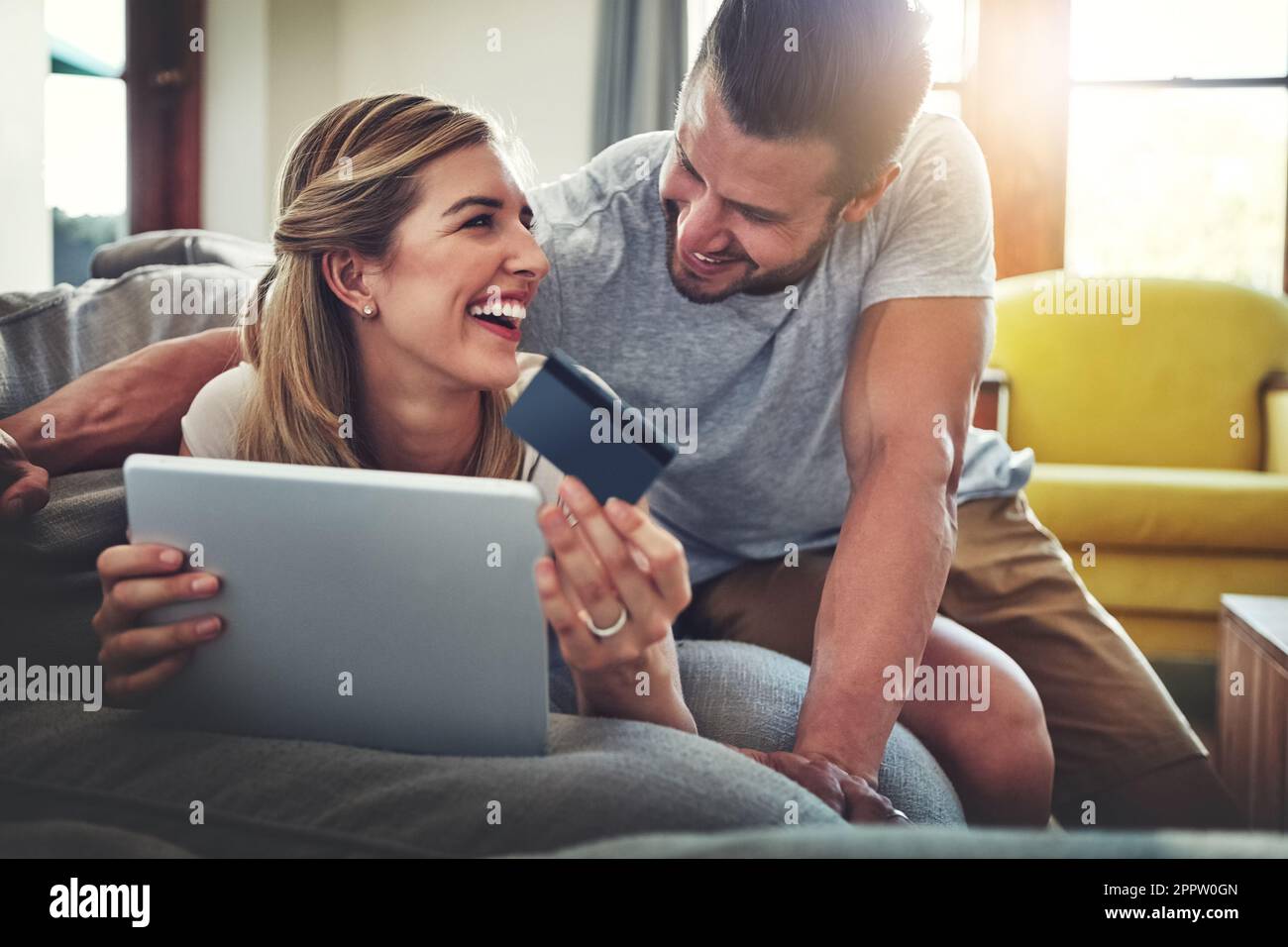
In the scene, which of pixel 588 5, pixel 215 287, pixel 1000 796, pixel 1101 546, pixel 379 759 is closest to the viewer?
pixel 379 759

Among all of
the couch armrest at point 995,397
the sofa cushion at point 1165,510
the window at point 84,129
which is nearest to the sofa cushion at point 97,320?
the window at point 84,129

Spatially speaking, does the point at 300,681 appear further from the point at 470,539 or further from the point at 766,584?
the point at 766,584

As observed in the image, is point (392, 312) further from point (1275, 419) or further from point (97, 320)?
point (1275, 419)

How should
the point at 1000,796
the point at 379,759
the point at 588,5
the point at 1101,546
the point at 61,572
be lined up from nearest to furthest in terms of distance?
the point at 379,759, the point at 61,572, the point at 1000,796, the point at 1101,546, the point at 588,5

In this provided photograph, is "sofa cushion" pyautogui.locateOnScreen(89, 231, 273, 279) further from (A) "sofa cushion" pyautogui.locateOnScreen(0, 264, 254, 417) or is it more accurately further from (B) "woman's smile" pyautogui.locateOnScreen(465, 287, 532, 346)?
(B) "woman's smile" pyautogui.locateOnScreen(465, 287, 532, 346)

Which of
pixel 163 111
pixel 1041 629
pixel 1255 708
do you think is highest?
pixel 163 111

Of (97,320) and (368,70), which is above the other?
(368,70)

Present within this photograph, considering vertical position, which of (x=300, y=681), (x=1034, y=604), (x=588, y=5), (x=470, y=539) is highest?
(x=588, y=5)

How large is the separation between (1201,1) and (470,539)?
3.94m

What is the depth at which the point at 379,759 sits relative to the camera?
0.69 metres

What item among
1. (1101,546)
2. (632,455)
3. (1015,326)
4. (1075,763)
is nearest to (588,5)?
(1015,326)

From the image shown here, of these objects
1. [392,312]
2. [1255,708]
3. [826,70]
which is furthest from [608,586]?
[1255,708]

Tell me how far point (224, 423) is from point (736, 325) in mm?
623

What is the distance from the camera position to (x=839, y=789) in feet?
2.91
